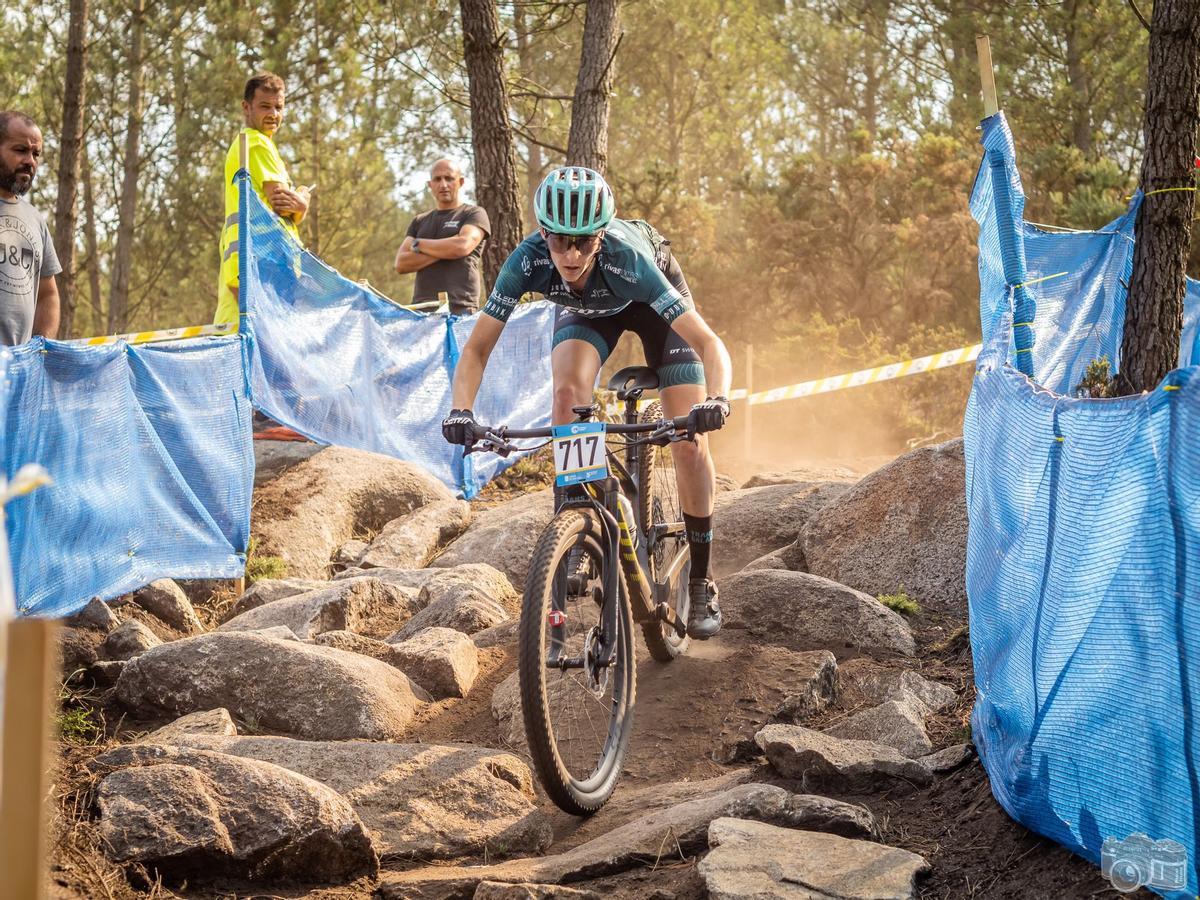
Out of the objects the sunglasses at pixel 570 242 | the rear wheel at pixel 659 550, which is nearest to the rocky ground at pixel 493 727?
the rear wheel at pixel 659 550

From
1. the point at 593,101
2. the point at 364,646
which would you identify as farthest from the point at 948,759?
the point at 593,101

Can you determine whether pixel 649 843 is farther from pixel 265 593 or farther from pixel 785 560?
pixel 785 560

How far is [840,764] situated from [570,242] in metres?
2.15

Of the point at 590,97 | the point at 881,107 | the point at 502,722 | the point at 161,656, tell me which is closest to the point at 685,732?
the point at 502,722

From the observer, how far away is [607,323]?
18.1 ft

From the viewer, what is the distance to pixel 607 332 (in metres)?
5.54

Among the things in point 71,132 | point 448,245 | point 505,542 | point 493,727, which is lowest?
point 493,727

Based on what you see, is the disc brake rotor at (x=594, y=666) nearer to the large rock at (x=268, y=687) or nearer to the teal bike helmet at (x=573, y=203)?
the large rock at (x=268, y=687)

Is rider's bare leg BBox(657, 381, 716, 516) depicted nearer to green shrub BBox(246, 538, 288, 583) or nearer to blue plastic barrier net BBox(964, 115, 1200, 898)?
blue plastic barrier net BBox(964, 115, 1200, 898)

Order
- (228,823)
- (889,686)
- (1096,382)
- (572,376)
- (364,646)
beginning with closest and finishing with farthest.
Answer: (228,823)
(572,376)
(889,686)
(364,646)
(1096,382)

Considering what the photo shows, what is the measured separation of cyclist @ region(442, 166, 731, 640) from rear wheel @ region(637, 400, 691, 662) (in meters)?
0.07

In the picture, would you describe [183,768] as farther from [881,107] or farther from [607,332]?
[881,107]

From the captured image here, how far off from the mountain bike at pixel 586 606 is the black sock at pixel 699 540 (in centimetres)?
49

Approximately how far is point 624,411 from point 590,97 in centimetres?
743
